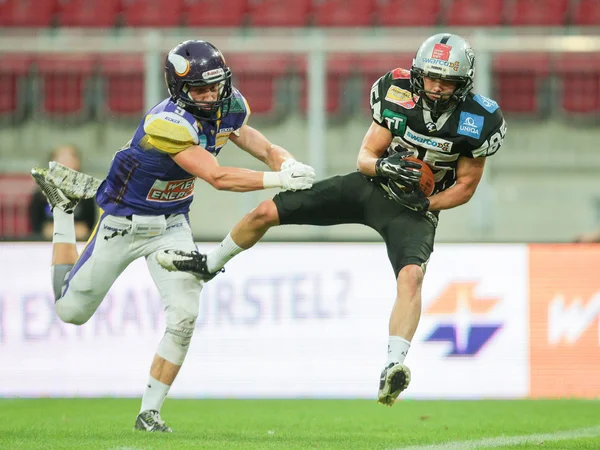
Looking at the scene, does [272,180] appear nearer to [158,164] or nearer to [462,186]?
[158,164]

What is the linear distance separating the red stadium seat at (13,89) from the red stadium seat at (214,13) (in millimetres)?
2434

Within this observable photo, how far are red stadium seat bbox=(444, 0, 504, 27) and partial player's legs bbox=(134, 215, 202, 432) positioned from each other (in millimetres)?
7457

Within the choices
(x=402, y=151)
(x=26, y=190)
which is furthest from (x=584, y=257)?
(x=26, y=190)

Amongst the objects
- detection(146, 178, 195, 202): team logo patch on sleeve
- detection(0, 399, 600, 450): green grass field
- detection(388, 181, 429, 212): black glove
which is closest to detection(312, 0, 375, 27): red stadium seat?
detection(0, 399, 600, 450): green grass field

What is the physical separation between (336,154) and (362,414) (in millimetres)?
3686

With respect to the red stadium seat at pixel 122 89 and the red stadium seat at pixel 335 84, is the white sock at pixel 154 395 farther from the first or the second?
the red stadium seat at pixel 122 89

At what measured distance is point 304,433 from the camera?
6.61 meters

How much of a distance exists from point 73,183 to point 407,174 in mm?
2404

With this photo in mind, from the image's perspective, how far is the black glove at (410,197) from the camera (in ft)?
20.0

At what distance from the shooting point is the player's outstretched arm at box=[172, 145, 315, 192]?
19.6 ft

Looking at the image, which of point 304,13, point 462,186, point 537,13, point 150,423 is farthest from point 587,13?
point 150,423

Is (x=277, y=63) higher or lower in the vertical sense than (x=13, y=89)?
higher

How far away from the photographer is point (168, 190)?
667 centimetres

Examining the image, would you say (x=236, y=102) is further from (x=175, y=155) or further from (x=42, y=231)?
(x=42, y=231)
